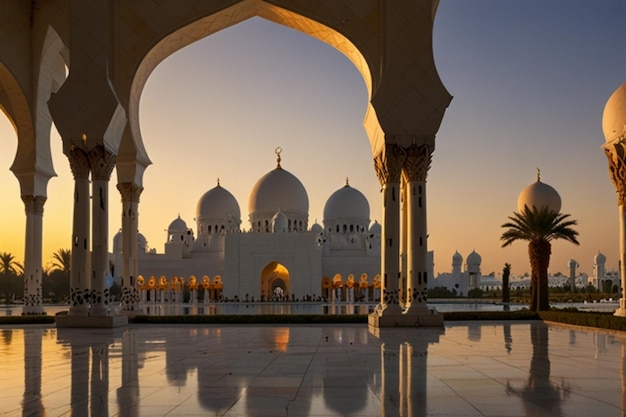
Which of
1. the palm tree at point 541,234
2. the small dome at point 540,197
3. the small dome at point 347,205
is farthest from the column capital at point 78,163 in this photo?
the small dome at point 347,205

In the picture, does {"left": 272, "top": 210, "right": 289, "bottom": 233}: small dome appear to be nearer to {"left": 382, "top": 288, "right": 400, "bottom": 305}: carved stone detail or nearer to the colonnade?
the colonnade

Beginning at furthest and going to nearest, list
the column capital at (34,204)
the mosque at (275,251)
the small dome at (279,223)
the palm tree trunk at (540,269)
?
1. the small dome at (279,223)
2. the mosque at (275,251)
3. the palm tree trunk at (540,269)
4. the column capital at (34,204)

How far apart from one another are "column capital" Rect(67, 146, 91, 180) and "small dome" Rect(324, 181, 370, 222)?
113 feet

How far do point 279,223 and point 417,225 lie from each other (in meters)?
29.7

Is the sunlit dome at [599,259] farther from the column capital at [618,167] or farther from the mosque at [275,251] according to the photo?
the column capital at [618,167]

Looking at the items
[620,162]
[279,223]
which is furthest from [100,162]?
[279,223]

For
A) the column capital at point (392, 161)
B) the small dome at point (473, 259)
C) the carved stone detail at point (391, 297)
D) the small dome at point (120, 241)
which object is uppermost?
the column capital at point (392, 161)

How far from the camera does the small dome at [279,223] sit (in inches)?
1752

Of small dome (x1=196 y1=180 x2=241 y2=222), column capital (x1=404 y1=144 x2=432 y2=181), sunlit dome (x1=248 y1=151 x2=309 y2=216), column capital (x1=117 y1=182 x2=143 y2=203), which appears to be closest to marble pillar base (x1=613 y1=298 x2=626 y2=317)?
Result: column capital (x1=404 y1=144 x2=432 y2=181)

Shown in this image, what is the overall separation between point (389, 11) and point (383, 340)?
27.2 ft

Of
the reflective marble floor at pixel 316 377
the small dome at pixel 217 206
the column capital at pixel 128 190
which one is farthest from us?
the small dome at pixel 217 206

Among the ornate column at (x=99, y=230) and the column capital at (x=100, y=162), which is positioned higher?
the column capital at (x=100, y=162)

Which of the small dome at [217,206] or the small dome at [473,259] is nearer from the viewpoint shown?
the small dome at [217,206]

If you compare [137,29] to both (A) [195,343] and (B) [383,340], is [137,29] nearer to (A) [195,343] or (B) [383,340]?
(A) [195,343]
